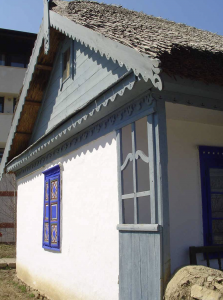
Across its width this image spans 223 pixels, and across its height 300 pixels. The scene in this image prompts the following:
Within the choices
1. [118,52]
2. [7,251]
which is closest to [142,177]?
[118,52]

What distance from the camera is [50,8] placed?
7.00 m

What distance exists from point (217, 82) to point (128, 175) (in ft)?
5.24

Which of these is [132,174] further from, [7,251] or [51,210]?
[7,251]

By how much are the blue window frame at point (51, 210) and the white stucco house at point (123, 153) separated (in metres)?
0.02

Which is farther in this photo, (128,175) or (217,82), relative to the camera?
(128,175)

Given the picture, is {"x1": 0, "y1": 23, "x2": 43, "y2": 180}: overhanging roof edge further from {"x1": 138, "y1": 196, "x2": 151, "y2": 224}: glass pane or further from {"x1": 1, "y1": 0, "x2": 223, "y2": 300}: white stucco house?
{"x1": 138, "y1": 196, "x2": 151, "y2": 224}: glass pane

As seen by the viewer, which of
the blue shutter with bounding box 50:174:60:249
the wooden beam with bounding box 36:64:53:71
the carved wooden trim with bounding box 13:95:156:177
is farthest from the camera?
the wooden beam with bounding box 36:64:53:71

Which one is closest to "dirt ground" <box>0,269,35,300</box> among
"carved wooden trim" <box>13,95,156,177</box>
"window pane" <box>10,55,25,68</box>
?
"carved wooden trim" <box>13,95,156,177</box>

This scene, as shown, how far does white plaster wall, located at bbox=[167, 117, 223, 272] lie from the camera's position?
488 centimetres

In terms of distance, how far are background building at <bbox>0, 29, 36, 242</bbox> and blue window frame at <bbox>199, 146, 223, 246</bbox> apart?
12.2 meters

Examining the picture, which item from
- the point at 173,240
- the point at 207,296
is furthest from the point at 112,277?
the point at 207,296

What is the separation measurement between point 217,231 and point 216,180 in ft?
2.43

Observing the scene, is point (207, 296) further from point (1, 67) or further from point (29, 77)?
point (1, 67)

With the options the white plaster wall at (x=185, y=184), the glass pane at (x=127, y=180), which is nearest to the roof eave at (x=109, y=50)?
the white plaster wall at (x=185, y=184)
